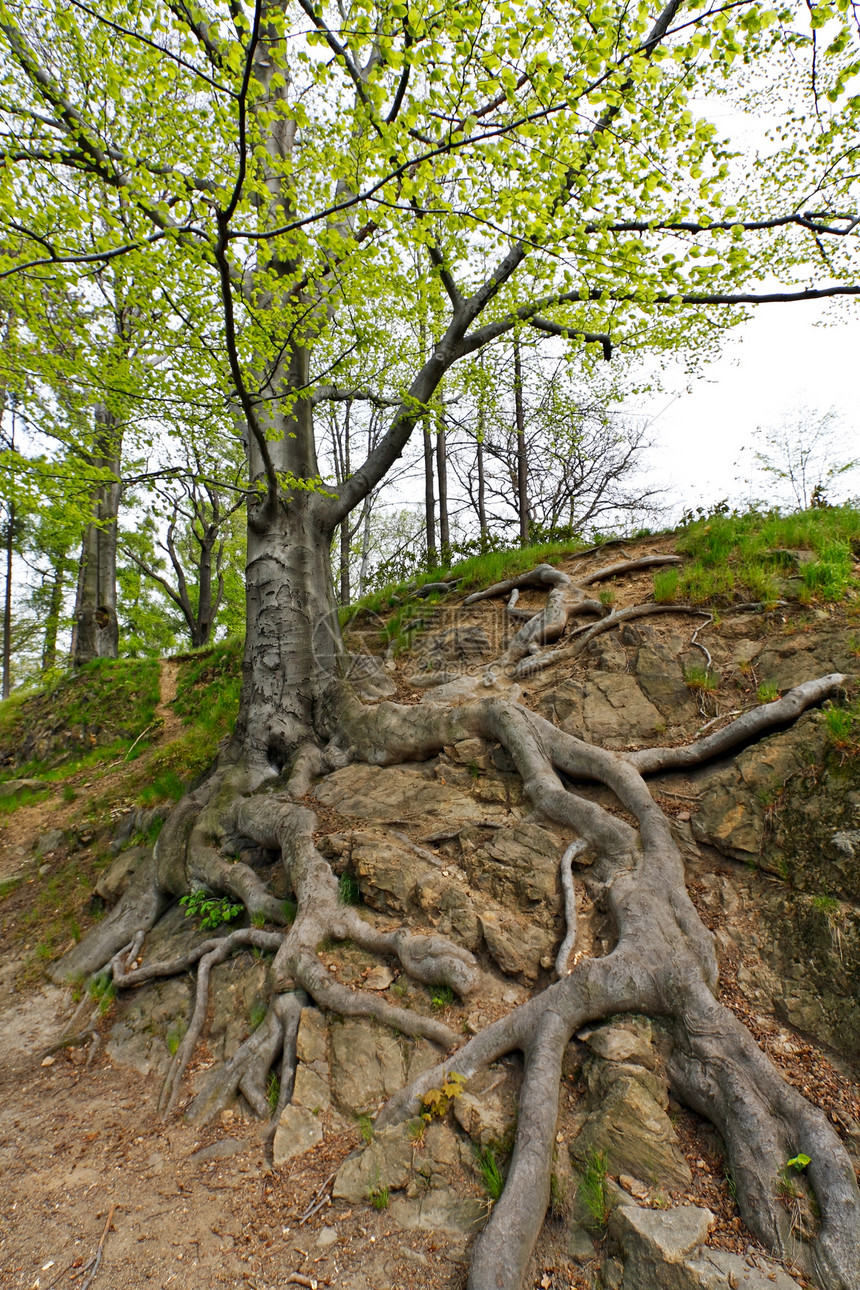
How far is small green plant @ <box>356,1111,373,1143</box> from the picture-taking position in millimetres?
2999

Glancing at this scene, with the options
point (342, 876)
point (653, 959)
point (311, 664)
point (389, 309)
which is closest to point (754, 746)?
point (653, 959)

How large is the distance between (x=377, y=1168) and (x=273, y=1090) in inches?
40.1

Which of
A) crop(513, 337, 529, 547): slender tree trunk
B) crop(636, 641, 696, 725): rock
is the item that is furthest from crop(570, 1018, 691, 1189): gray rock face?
crop(513, 337, 529, 547): slender tree trunk

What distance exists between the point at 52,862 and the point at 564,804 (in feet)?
24.3

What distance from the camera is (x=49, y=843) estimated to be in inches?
315

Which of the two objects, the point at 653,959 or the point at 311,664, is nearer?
the point at 653,959

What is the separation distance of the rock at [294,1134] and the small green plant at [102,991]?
2676 millimetres

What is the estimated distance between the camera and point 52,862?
765cm

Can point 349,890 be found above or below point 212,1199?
above

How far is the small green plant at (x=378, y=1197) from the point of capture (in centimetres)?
264

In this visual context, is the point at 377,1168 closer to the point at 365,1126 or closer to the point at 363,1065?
the point at 365,1126

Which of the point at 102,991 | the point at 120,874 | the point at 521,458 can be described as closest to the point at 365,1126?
the point at 102,991

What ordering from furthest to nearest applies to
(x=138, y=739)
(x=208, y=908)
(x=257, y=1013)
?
(x=138, y=739) < (x=208, y=908) < (x=257, y=1013)

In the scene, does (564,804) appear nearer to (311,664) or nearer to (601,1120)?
(601,1120)
